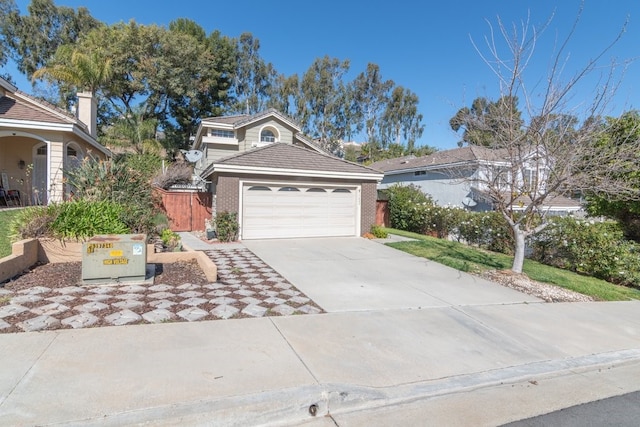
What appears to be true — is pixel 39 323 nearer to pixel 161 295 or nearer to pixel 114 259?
pixel 161 295

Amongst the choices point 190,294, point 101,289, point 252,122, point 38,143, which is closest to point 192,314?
point 190,294

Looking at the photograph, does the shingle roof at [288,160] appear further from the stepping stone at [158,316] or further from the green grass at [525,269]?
the stepping stone at [158,316]

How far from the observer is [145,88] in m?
30.7

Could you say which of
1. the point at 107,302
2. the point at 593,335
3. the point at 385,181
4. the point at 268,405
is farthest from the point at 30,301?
the point at 385,181

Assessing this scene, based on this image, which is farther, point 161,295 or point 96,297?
point 161,295

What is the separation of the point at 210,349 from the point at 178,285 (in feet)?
9.05

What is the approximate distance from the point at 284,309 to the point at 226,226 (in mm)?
7613

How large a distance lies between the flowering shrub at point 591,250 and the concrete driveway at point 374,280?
439 cm

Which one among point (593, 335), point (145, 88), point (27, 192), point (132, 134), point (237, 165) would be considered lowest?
point (593, 335)

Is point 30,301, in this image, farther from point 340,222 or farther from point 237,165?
point 340,222

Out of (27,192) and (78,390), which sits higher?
(27,192)

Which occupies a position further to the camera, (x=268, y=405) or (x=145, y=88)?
(x=145, y=88)

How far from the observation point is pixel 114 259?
627 cm

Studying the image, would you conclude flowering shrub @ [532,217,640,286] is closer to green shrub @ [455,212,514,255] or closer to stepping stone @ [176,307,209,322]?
green shrub @ [455,212,514,255]
